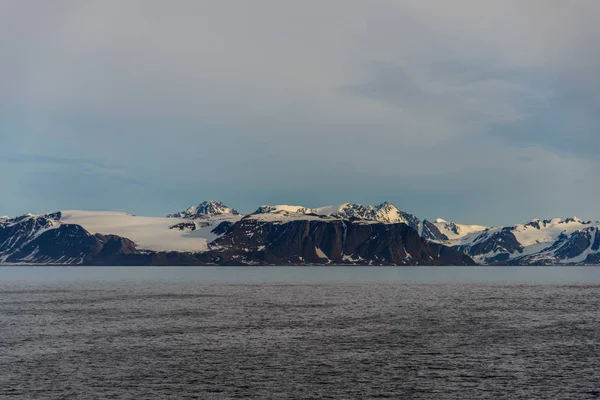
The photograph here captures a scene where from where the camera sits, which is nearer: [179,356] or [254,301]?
[179,356]

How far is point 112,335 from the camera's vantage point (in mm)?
88938

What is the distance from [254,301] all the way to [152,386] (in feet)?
322

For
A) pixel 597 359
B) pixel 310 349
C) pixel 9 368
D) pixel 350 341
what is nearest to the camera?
pixel 9 368

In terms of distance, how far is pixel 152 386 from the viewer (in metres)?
57.9

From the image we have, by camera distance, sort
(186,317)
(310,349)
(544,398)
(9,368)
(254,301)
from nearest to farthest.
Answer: (544,398), (9,368), (310,349), (186,317), (254,301)

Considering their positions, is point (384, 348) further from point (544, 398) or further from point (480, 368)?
point (544, 398)

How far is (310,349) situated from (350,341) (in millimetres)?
→ 8412

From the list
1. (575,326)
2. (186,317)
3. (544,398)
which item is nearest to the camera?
(544,398)

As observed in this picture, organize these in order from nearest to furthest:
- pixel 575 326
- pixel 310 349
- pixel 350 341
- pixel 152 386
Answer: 1. pixel 152 386
2. pixel 310 349
3. pixel 350 341
4. pixel 575 326

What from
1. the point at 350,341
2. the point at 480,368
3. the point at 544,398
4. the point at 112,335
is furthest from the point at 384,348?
the point at 112,335

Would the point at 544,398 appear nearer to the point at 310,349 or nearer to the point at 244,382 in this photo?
the point at 244,382

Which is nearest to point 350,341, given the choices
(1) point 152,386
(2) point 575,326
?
(1) point 152,386

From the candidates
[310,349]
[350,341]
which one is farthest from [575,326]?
[310,349]

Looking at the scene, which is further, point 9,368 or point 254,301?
point 254,301
